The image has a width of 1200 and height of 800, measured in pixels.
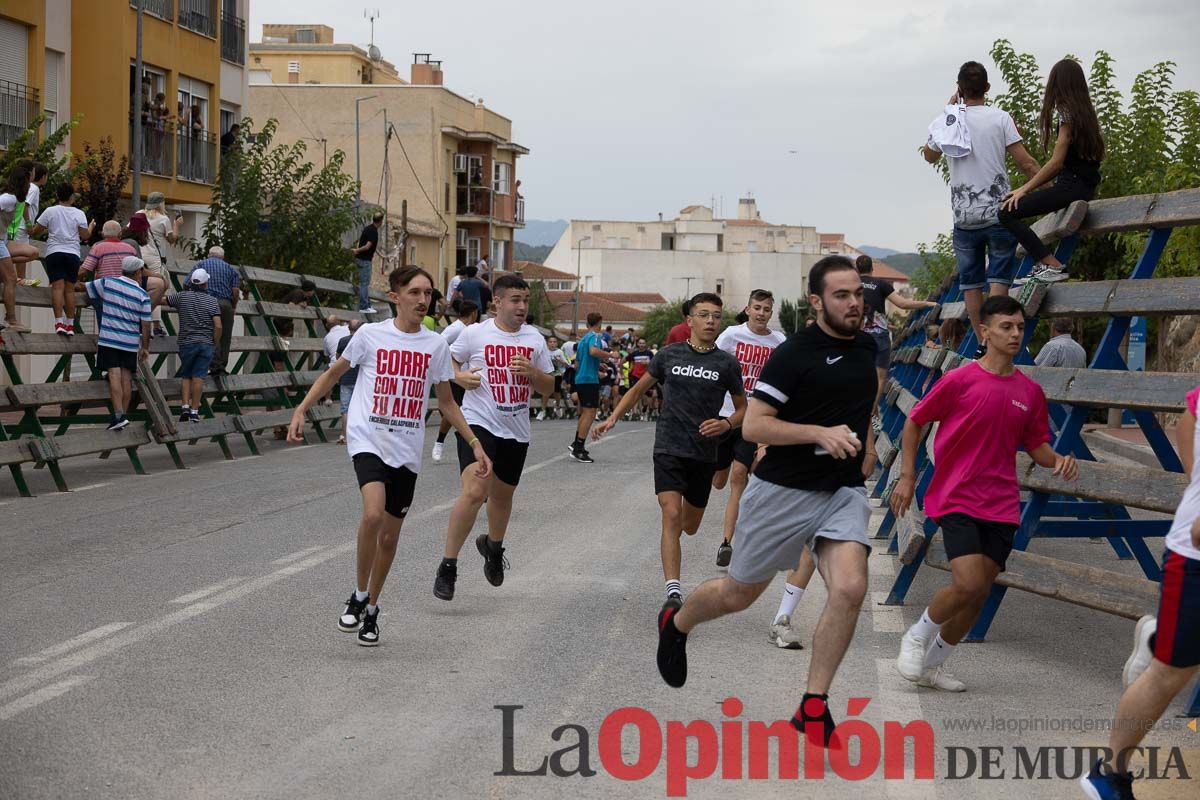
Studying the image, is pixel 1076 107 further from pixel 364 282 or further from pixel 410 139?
pixel 410 139

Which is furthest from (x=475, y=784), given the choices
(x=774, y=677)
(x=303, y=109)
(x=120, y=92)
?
(x=303, y=109)

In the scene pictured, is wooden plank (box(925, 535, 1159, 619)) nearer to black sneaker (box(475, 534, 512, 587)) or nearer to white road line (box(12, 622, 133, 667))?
black sneaker (box(475, 534, 512, 587))

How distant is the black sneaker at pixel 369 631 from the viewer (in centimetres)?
790

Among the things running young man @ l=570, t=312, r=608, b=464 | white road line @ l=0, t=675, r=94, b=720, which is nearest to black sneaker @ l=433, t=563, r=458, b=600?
white road line @ l=0, t=675, r=94, b=720

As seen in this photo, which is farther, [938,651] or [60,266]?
[60,266]

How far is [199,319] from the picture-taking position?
729 inches

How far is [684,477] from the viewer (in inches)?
372

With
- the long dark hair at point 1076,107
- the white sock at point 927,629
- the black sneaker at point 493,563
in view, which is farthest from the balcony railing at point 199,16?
the white sock at point 927,629

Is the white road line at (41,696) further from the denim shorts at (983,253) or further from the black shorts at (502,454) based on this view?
the denim shorts at (983,253)

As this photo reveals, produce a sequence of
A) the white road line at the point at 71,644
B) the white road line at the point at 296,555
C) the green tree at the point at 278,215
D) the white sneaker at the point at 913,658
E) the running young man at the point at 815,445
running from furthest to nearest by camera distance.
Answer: the green tree at the point at 278,215, the white road line at the point at 296,555, the white road line at the point at 71,644, the white sneaker at the point at 913,658, the running young man at the point at 815,445

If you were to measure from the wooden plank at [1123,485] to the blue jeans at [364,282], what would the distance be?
20001 mm

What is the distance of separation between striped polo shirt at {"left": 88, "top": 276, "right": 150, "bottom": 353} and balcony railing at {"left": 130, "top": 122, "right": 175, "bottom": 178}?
20.8m

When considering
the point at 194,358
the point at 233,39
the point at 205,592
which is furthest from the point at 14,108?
the point at 205,592

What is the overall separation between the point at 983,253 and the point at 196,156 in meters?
32.5
